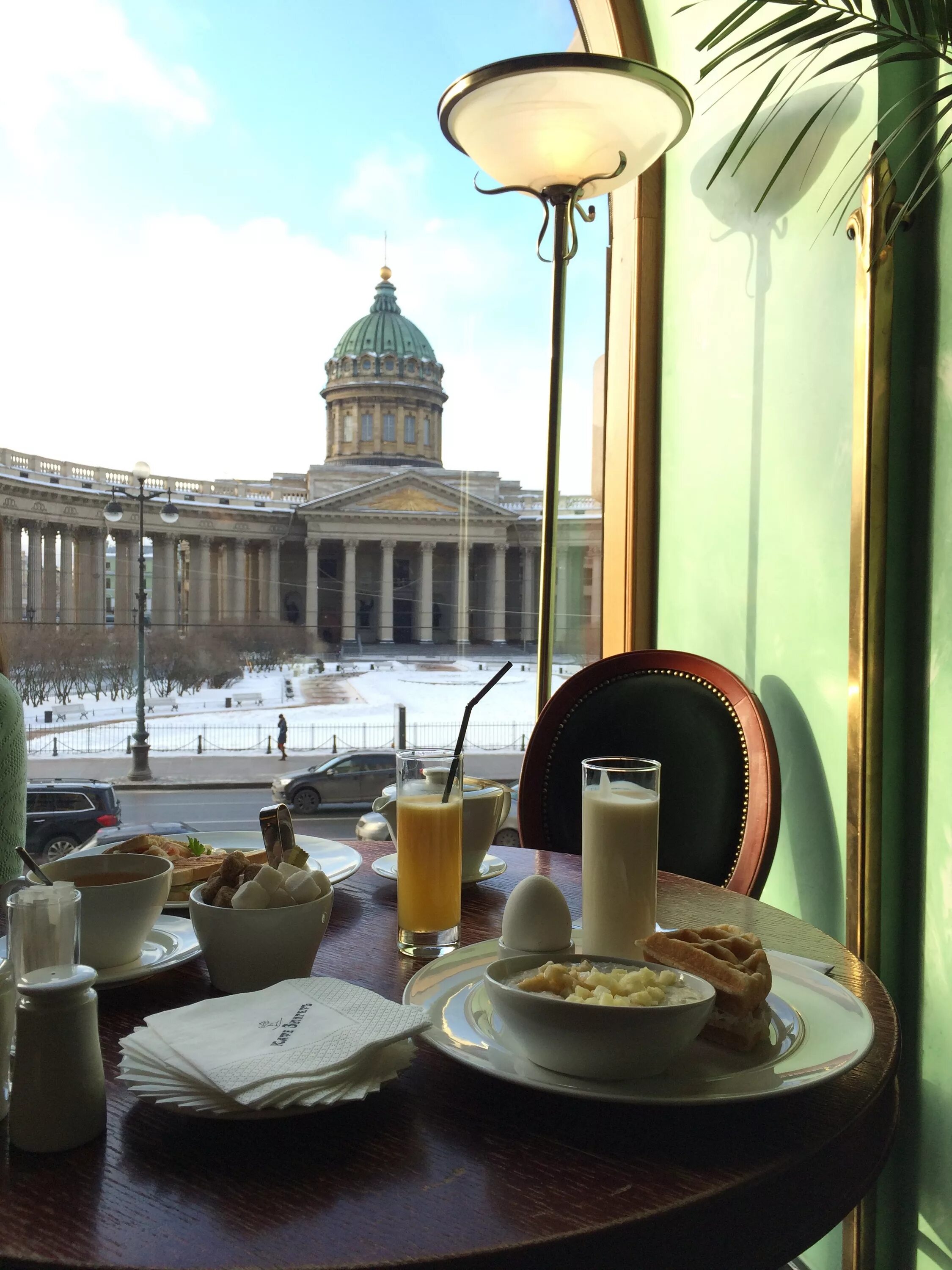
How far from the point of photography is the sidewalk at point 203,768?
252cm

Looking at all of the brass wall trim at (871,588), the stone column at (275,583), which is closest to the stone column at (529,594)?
the stone column at (275,583)

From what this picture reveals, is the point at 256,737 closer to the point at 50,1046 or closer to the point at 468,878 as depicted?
the point at 468,878

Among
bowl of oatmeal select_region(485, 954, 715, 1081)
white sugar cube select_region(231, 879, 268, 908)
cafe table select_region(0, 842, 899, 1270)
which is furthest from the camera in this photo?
white sugar cube select_region(231, 879, 268, 908)

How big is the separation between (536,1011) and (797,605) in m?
1.31

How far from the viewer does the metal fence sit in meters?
2.53

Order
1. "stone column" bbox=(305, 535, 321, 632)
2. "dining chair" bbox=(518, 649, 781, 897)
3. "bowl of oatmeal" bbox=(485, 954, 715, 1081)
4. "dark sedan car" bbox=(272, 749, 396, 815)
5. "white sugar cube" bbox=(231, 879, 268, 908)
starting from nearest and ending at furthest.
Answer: "bowl of oatmeal" bbox=(485, 954, 715, 1081) < "white sugar cube" bbox=(231, 879, 268, 908) < "dining chair" bbox=(518, 649, 781, 897) < "dark sedan car" bbox=(272, 749, 396, 815) < "stone column" bbox=(305, 535, 321, 632)

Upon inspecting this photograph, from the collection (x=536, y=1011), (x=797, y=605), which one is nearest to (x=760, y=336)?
(x=797, y=605)

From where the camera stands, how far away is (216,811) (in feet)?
8.82

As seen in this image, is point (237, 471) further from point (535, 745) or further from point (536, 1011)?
point (536, 1011)

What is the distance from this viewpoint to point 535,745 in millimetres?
1791

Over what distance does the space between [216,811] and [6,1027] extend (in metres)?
2.12

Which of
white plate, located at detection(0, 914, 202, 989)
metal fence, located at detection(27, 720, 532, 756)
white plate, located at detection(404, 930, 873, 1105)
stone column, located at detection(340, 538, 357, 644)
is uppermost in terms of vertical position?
stone column, located at detection(340, 538, 357, 644)

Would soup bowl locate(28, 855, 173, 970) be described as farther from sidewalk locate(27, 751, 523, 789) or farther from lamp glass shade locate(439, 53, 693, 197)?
sidewalk locate(27, 751, 523, 789)

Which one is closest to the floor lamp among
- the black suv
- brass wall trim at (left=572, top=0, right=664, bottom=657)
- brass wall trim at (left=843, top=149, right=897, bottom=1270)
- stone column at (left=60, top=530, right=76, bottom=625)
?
brass wall trim at (left=572, top=0, right=664, bottom=657)
